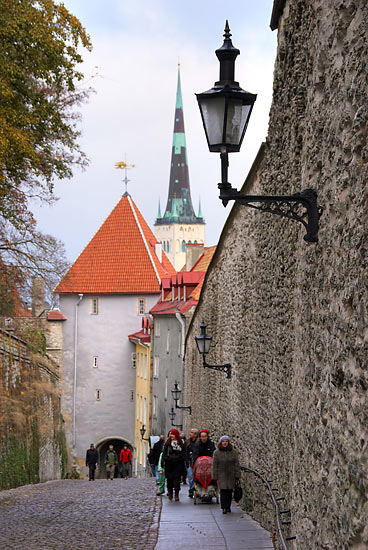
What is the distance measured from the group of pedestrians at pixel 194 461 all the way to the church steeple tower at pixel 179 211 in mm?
88301

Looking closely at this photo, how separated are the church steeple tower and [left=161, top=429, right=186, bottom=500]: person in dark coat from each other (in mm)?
89195

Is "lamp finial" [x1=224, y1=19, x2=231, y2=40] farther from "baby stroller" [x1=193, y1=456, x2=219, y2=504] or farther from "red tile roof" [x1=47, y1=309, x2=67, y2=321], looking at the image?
"red tile roof" [x1=47, y1=309, x2=67, y2=321]

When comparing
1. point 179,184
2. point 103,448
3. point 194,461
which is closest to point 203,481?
point 194,461

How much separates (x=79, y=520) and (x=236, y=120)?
294 inches

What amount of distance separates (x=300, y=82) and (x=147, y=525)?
594 centimetres

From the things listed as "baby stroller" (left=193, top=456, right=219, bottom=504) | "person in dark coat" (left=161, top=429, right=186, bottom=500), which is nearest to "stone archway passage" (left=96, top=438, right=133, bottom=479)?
"person in dark coat" (left=161, top=429, right=186, bottom=500)

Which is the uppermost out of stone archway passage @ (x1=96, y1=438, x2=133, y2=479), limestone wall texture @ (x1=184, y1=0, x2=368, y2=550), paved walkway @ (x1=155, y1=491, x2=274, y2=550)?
limestone wall texture @ (x1=184, y1=0, x2=368, y2=550)

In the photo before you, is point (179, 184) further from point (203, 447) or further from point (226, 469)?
point (226, 469)

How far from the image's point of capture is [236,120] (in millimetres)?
4980

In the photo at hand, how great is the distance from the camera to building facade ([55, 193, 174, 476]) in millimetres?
43844

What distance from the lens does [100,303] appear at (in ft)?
148

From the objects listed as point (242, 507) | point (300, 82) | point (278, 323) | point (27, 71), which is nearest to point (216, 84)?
point (300, 82)

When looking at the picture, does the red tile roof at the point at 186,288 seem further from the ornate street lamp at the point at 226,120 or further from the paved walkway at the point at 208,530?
the ornate street lamp at the point at 226,120

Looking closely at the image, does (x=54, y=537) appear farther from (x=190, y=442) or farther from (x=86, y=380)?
(x=86, y=380)
